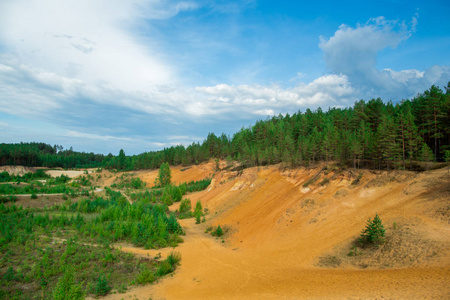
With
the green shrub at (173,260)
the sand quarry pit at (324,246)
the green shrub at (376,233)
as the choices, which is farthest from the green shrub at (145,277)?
the green shrub at (376,233)

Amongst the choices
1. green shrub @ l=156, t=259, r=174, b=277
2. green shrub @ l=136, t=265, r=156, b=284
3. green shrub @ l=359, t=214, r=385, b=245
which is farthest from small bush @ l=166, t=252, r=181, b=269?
green shrub @ l=359, t=214, r=385, b=245

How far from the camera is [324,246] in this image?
814 inches

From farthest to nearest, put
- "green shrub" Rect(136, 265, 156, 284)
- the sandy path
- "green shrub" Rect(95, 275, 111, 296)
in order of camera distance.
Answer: "green shrub" Rect(136, 265, 156, 284) < "green shrub" Rect(95, 275, 111, 296) < the sandy path

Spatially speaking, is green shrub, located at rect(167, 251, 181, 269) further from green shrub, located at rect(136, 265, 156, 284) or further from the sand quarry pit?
green shrub, located at rect(136, 265, 156, 284)

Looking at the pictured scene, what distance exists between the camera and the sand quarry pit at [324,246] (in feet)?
44.9

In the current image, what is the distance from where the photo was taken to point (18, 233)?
26.8 metres

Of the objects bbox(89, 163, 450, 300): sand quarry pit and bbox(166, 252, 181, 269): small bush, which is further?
bbox(166, 252, 181, 269): small bush

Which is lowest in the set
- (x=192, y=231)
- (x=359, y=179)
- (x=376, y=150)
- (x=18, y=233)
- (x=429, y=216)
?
(x=192, y=231)

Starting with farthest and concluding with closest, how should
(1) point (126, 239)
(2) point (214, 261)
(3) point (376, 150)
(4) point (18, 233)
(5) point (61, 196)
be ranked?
(5) point (61, 196) < (3) point (376, 150) < (1) point (126, 239) < (4) point (18, 233) < (2) point (214, 261)

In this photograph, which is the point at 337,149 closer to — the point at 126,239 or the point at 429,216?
the point at 429,216

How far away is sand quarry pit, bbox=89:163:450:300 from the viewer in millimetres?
13672

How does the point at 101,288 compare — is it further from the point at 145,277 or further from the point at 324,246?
the point at 324,246

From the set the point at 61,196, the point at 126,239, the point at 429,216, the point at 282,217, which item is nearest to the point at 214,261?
the point at 282,217

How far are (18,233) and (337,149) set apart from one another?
44647 millimetres
